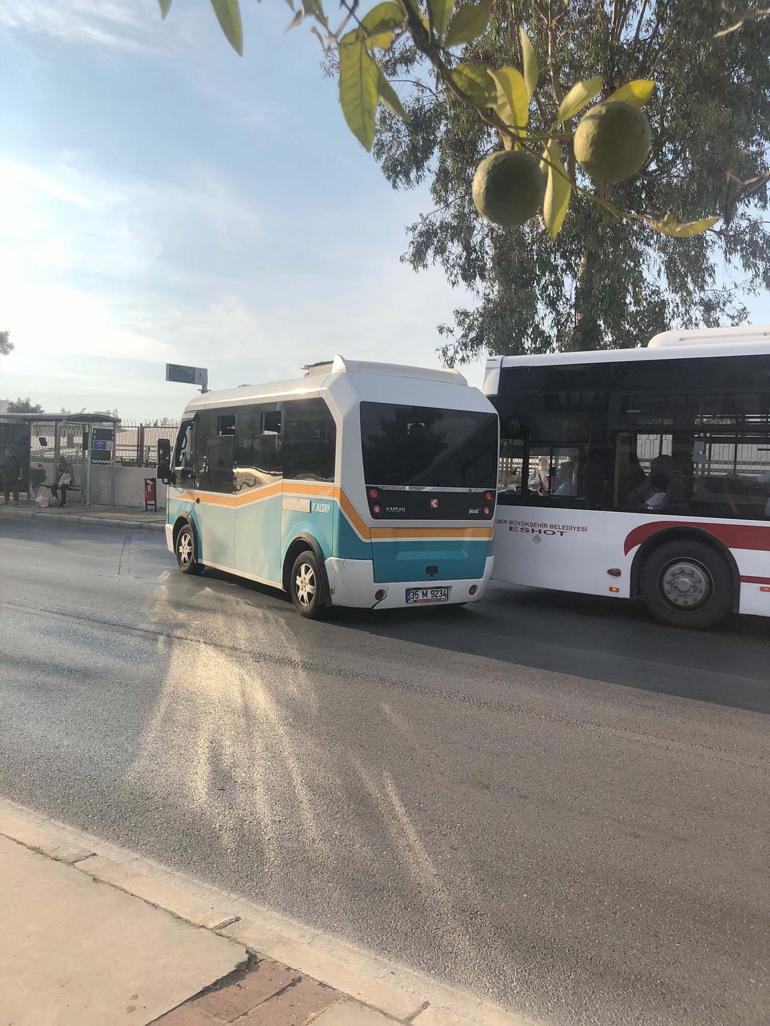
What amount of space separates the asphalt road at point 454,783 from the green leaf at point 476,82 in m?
2.64

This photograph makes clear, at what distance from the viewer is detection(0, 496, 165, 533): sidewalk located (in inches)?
807

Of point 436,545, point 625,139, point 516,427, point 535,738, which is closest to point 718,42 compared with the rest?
point 516,427

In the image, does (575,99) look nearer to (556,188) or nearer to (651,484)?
(556,188)

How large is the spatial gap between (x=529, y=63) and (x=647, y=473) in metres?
8.42

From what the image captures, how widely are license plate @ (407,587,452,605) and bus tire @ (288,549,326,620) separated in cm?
98

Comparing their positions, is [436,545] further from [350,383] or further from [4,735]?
[4,735]

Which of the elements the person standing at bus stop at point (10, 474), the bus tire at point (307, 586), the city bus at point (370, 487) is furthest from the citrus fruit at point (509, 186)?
the person standing at bus stop at point (10, 474)

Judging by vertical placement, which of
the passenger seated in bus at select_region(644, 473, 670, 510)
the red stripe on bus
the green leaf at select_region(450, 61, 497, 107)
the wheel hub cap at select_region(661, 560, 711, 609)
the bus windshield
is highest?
the green leaf at select_region(450, 61, 497, 107)

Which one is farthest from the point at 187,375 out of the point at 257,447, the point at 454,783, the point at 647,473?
the point at 454,783

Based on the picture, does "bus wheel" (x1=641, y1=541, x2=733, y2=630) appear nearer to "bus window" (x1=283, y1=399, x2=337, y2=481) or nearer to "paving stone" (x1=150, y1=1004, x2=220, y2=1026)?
"bus window" (x1=283, y1=399, x2=337, y2=481)

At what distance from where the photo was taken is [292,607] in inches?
382

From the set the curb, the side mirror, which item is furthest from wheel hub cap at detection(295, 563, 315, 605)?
the curb

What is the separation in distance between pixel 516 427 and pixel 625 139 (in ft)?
30.4

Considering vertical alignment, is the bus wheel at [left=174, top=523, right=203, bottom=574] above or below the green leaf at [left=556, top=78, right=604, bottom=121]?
below
